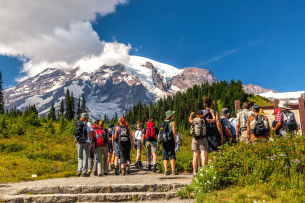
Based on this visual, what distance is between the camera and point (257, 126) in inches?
284

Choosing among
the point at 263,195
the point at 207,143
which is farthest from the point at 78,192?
the point at 263,195

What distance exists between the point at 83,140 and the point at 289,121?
6.92 metres

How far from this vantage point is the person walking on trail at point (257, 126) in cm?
720

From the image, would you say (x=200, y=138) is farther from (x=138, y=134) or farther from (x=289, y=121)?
(x=138, y=134)

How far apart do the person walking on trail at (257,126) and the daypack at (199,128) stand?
4.77 ft

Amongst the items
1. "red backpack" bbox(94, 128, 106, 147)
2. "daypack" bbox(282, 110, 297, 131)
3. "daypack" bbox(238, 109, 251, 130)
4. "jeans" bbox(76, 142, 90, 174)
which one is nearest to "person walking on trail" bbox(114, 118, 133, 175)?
"red backpack" bbox(94, 128, 106, 147)

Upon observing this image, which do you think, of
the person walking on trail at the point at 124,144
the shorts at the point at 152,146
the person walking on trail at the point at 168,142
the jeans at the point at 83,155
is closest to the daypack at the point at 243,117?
the person walking on trail at the point at 168,142

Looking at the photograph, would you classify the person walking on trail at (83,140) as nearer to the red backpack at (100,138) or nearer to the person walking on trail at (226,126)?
the red backpack at (100,138)

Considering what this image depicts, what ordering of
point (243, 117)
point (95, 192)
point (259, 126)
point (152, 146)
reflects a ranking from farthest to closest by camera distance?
point (152, 146) → point (243, 117) → point (259, 126) → point (95, 192)

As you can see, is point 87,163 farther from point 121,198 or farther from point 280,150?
point 280,150

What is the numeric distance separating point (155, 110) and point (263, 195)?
414ft

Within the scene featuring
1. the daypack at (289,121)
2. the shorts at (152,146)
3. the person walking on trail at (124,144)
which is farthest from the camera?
the shorts at (152,146)

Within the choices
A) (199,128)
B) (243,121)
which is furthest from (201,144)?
(243,121)

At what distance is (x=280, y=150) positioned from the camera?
18.2 feet
